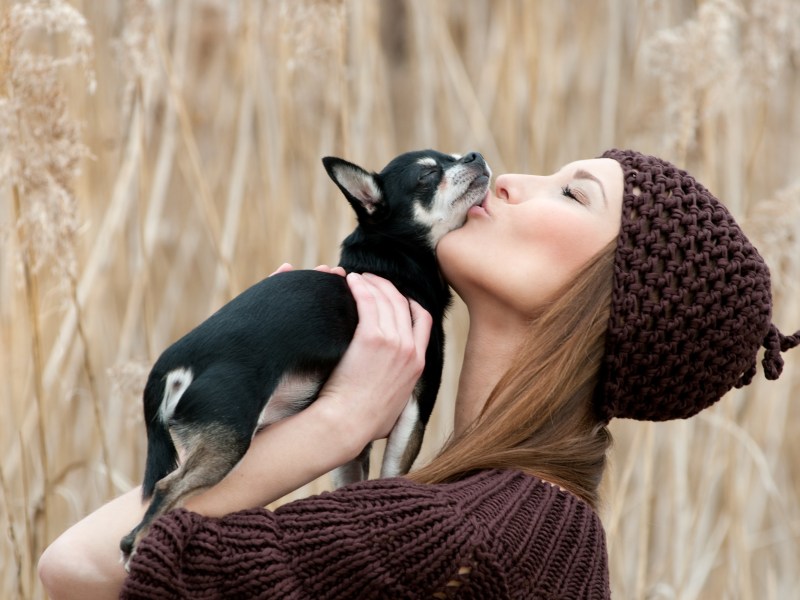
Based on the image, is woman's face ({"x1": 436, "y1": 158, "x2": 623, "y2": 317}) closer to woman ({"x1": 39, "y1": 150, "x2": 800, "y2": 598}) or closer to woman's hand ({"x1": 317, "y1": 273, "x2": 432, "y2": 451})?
woman ({"x1": 39, "y1": 150, "x2": 800, "y2": 598})

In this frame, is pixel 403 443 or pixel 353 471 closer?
pixel 403 443

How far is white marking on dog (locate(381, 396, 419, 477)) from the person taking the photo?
139 cm

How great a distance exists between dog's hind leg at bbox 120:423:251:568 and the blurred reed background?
420 mm

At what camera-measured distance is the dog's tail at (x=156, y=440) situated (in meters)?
1.24

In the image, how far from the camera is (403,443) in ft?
4.56

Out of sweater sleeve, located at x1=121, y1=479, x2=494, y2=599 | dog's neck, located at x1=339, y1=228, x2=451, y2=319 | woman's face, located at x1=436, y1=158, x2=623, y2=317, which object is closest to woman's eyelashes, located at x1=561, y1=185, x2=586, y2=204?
woman's face, located at x1=436, y1=158, x2=623, y2=317

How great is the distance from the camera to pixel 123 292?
245cm

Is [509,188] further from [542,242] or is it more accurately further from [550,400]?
[550,400]

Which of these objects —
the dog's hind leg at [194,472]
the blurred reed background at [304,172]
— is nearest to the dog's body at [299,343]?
the dog's hind leg at [194,472]

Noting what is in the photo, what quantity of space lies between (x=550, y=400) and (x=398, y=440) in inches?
8.9

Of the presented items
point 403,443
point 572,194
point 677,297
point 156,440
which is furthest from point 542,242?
point 156,440

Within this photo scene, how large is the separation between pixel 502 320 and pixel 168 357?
48 centimetres

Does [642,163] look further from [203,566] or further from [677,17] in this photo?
[677,17]

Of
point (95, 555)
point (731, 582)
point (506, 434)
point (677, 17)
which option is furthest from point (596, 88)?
point (95, 555)
